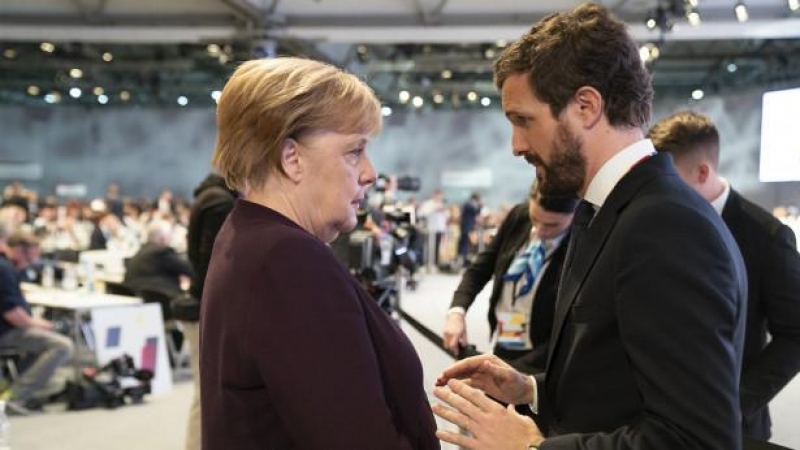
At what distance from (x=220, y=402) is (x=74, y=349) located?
19.5 feet

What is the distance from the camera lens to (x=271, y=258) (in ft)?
3.70

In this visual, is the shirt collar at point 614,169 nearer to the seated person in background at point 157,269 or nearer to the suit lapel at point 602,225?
the suit lapel at point 602,225

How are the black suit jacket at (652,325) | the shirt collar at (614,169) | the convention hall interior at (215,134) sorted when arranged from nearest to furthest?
1. the black suit jacket at (652,325)
2. the shirt collar at (614,169)
3. the convention hall interior at (215,134)

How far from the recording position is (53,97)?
859 inches

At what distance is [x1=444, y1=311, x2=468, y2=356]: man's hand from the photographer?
2.87 meters

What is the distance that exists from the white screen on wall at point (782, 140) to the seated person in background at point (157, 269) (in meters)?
5.64

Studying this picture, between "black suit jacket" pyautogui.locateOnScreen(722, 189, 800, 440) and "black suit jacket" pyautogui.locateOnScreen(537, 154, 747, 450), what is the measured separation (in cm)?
87

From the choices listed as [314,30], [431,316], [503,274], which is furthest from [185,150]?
[503,274]

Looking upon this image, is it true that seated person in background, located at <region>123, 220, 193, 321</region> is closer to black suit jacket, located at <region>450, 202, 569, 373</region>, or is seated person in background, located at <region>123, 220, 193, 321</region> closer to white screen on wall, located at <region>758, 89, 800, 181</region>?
black suit jacket, located at <region>450, 202, 569, 373</region>

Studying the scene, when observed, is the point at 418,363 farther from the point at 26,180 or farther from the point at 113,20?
the point at 26,180

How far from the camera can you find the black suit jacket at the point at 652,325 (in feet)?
3.54

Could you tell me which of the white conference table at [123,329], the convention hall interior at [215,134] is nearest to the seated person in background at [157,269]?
the convention hall interior at [215,134]

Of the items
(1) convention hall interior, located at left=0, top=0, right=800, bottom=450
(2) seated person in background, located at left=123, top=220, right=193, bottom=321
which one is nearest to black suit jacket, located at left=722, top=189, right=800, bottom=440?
(1) convention hall interior, located at left=0, top=0, right=800, bottom=450

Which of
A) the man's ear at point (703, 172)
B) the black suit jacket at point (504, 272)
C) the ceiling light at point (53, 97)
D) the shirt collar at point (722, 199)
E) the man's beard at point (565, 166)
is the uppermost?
the ceiling light at point (53, 97)
